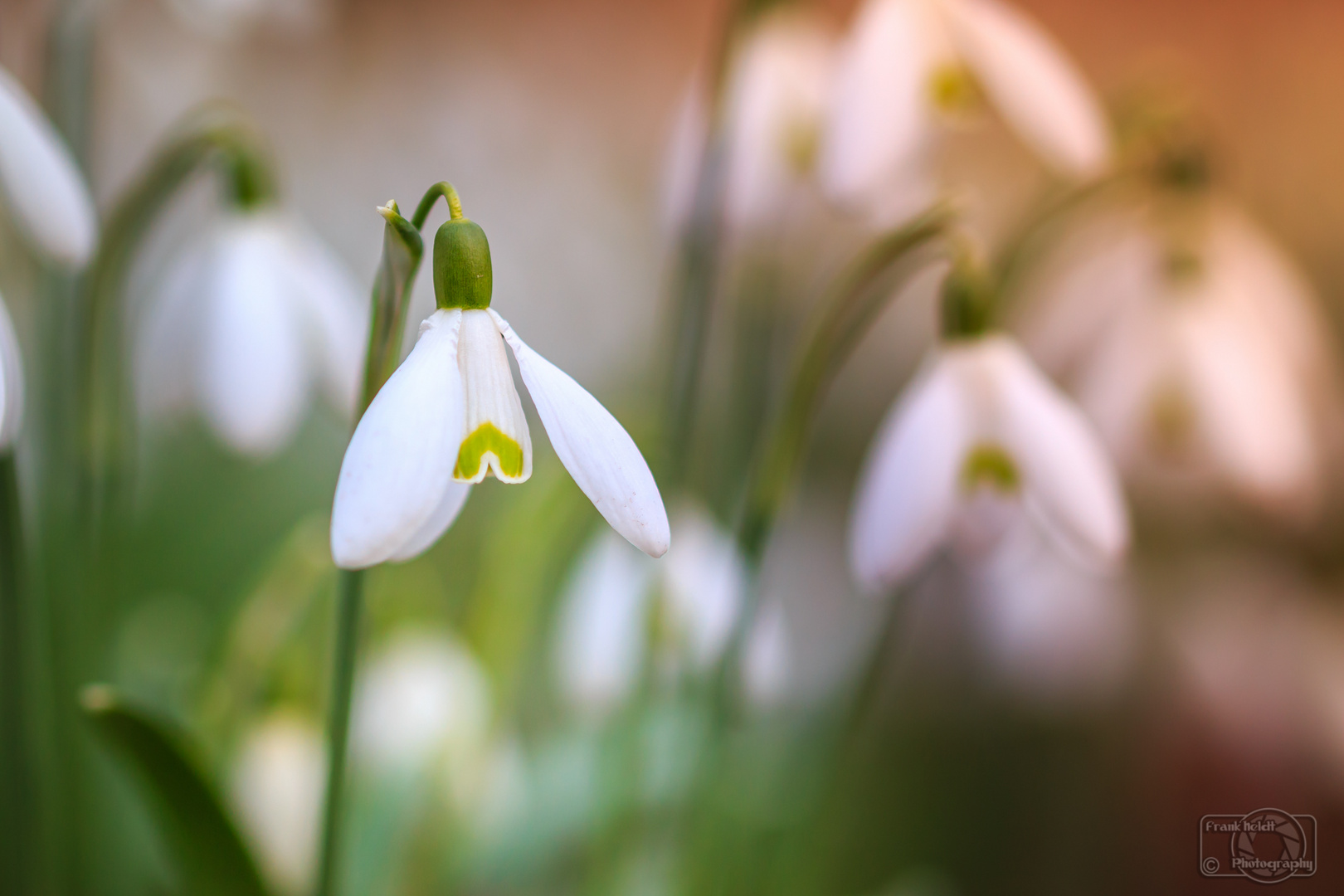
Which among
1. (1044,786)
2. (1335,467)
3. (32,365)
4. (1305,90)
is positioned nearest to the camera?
(32,365)

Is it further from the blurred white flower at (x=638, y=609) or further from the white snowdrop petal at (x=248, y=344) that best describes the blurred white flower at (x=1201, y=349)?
the white snowdrop petal at (x=248, y=344)

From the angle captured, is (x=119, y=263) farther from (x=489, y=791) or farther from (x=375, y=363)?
(x=489, y=791)

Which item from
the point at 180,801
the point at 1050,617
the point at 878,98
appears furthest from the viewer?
the point at 1050,617

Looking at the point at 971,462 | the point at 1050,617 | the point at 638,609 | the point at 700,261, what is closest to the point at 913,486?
the point at 971,462

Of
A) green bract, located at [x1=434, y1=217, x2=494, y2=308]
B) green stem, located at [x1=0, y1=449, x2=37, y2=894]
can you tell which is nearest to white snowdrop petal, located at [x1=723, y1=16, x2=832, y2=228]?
green bract, located at [x1=434, y1=217, x2=494, y2=308]

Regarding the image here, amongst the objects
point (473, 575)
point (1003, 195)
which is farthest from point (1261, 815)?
point (1003, 195)

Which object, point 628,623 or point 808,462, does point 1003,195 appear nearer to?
point 808,462

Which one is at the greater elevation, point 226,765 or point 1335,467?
point 1335,467

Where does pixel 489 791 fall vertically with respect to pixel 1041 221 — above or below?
below
